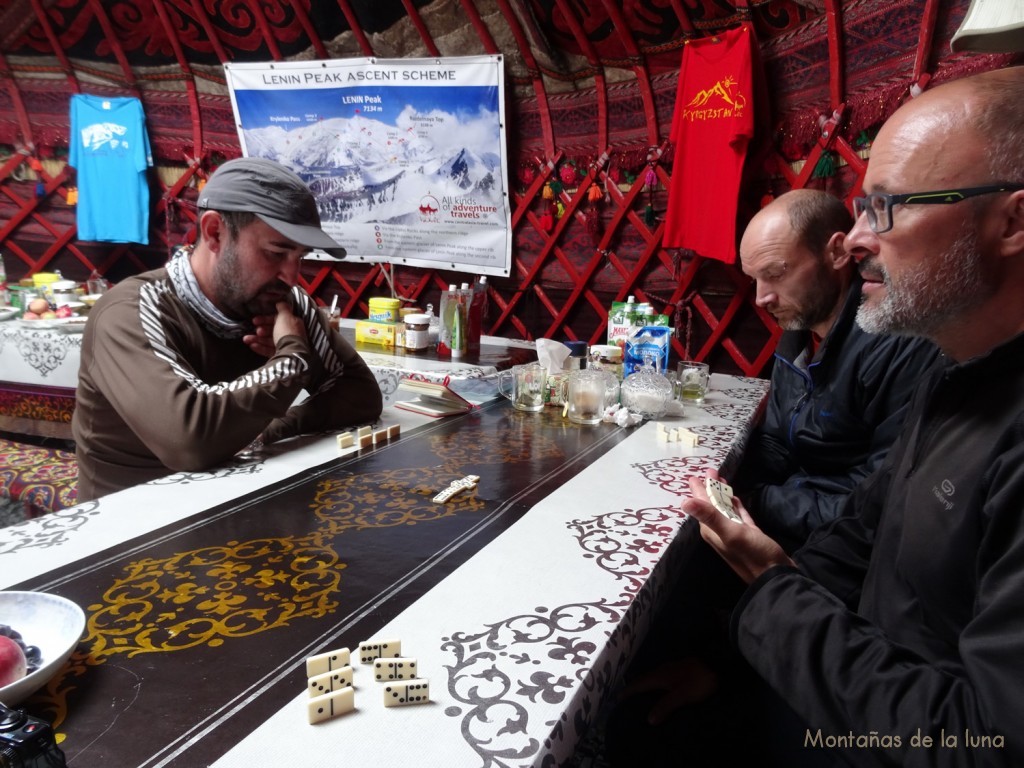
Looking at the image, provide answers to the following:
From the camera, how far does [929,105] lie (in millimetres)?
805

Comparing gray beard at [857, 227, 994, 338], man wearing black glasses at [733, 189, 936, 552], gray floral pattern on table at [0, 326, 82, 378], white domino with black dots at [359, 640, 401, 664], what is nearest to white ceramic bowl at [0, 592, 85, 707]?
white domino with black dots at [359, 640, 401, 664]

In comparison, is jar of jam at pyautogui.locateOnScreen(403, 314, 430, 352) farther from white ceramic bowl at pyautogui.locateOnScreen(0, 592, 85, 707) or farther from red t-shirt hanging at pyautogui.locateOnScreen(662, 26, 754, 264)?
white ceramic bowl at pyautogui.locateOnScreen(0, 592, 85, 707)

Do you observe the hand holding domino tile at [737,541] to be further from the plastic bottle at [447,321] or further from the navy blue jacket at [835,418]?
the plastic bottle at [447,321]

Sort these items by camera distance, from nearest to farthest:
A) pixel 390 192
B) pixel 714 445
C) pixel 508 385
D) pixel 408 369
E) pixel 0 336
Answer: pixel 714 445
pixel 508 385
pixel 408 369
pixel 0 336
pixel 390 192

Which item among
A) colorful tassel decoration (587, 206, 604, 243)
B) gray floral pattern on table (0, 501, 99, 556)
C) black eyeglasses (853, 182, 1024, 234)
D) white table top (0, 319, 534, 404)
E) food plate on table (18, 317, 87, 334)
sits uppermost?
black eyeglasses (853, 182, 1024, 234)

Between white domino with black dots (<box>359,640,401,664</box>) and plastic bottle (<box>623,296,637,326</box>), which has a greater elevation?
plastic bottle (<box>623,296,637,326</box>)

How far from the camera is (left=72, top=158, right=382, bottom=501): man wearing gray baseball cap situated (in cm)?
113

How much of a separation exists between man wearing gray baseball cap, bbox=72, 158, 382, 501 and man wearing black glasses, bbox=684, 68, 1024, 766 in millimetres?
812

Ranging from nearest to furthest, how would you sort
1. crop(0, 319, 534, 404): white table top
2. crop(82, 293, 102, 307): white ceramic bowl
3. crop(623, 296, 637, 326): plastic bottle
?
crop(623, 296, 637, 326): plastic bottle
crop(0, 319, 534, 404): white table top
crop(82, 293, 102, 307): white ceramic bowl

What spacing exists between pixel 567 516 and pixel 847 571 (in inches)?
18.0

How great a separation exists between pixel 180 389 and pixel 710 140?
2315mm

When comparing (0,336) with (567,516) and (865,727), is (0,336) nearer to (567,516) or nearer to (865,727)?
(567,516)

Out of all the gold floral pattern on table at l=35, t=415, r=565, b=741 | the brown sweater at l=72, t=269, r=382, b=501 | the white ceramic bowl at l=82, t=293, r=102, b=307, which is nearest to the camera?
the gold floral pattern on table at l=35, t=415, r=565, b=741

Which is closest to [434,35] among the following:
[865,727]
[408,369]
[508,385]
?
[408,369]
